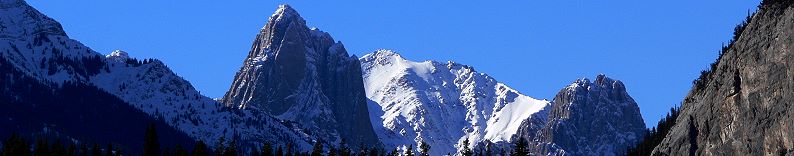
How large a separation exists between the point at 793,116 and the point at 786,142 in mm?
3106

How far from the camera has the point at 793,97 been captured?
655ft

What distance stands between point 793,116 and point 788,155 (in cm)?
450

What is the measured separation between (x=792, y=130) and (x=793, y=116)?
1.59m

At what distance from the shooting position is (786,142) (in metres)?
198

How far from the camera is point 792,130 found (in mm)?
197500

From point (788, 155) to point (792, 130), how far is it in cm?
291

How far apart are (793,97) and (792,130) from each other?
13.9ft

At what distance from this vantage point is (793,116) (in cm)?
19775
